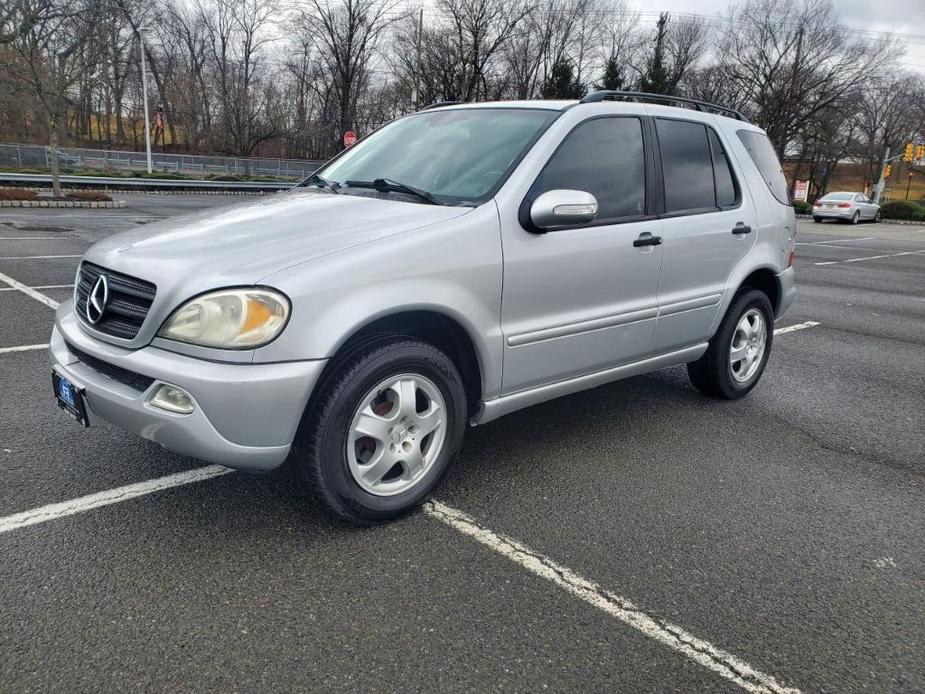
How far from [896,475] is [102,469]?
4.14m

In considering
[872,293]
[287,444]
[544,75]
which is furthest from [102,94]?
[287,444]

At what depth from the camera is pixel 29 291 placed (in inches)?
291

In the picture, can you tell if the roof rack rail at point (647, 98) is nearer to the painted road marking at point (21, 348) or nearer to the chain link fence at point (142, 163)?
the painted road marking at point (21, 348)

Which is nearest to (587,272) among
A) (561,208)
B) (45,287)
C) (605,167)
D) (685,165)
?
(561,208)

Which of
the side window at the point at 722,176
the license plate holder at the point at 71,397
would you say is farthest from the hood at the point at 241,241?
the side window at the point at 722,176

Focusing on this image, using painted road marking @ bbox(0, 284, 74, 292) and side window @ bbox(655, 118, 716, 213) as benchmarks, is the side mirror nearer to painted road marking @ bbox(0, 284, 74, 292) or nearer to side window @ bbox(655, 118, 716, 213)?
side window @ bbox(655, 118, 716, 213)

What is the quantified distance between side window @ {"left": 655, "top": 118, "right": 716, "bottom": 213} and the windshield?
0.87 metres

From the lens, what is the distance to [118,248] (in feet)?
9.98

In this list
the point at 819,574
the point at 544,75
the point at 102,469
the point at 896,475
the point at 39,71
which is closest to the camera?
the point at 819,574

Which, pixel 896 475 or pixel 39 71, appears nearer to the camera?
pixel 896 475

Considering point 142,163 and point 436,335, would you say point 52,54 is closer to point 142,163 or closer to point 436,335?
point 142,163

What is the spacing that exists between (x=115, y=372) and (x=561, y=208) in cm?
199

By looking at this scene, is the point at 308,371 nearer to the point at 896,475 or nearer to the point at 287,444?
the point at 287,444

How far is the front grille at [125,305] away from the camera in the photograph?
8.93ft
